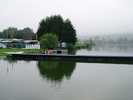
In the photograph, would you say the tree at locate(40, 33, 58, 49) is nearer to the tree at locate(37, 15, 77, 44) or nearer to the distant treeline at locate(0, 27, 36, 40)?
the tree at locate(37, 15, 77, 44)

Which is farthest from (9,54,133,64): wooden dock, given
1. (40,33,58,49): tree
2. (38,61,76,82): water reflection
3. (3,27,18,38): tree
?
(3,27,18,38): tree

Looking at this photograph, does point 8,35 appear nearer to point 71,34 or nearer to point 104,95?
point 71,34

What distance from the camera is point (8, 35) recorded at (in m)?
91.1

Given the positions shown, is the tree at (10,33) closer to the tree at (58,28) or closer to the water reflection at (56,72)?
the tree at (58,28)

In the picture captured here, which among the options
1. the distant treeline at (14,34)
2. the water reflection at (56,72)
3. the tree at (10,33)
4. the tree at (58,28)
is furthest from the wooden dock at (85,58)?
the tree at (10,33)

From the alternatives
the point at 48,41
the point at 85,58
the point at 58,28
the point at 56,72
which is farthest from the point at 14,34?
the point at 56,72

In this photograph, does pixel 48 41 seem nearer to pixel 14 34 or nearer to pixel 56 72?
pixel 56 72

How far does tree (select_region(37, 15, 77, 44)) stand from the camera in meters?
52.8

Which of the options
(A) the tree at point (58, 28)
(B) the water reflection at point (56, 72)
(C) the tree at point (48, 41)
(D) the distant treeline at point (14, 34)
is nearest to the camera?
(B) the water reflection at point (56, 72)

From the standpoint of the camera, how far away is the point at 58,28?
5291cm

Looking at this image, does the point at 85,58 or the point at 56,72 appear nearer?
the point at 56,72

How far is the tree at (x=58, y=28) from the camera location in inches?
2077

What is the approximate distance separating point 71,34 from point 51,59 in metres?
24.2

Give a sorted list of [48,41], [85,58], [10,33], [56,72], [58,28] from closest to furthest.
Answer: [56,72], [85,58], [48,41], [58,28], [10,33]
